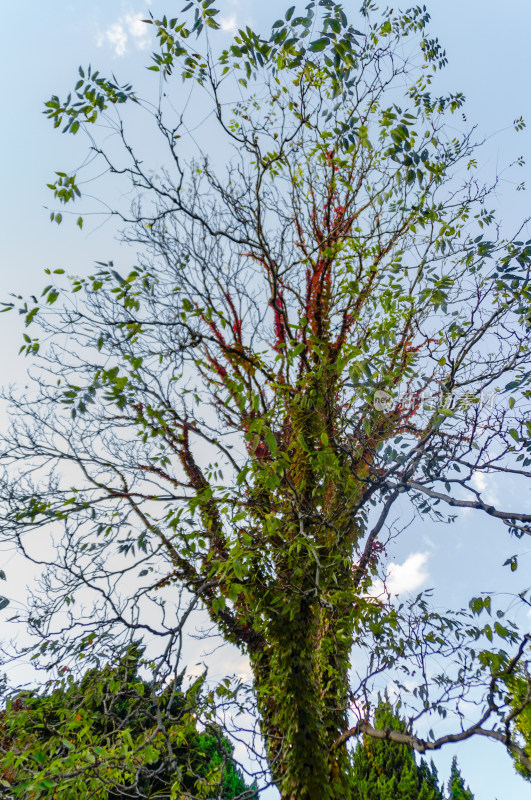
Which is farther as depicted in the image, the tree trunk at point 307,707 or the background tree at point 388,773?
the background tree at point 388,773

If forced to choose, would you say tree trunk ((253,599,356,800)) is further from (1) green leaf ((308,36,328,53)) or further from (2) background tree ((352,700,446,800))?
(1) green leaf ((308,36,328,53))

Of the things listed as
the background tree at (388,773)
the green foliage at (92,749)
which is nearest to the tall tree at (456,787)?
the background tree at (388,773)

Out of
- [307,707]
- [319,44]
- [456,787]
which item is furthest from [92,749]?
[456,787]

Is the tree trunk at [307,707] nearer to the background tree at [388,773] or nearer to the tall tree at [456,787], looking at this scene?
the background tree at [388,773]

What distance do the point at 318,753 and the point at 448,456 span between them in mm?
3493

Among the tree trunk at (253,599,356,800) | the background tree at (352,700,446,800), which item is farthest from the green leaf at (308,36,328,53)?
the background tree at (352,700,446,800)

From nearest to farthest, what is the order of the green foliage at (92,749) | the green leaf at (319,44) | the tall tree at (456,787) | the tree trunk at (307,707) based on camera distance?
1. the green foliage at (92,749)
2. the green leaf at (319,44)
3. the tree trunk at (307,707)
4. the tall tree at (456,787)

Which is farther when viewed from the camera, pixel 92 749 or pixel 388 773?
pixel 388 773

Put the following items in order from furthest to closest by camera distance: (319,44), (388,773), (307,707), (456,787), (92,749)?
(456,787) < (388,773) < (307,707) < (319,44) < (92,749)

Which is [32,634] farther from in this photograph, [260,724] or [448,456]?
[448,456]

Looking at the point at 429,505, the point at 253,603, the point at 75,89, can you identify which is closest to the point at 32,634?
the point at 253,603

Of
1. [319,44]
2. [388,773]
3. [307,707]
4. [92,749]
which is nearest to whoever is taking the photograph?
[92,749]

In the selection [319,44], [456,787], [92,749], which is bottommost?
[456,787]

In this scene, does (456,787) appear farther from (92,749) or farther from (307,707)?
(92,749)
